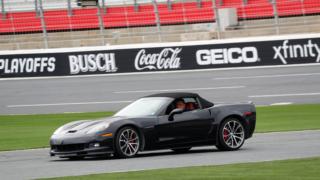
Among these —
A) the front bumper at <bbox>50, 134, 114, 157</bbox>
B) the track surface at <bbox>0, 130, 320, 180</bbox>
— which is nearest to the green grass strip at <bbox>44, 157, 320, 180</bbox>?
the track surface at <bbox>0, 130, 320, 180</bbox>

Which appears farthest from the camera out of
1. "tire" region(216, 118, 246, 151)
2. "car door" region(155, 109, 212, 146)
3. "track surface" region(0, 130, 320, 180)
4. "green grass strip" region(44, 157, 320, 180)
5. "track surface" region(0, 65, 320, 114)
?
"track surface" region(0, 65, 320, 114)

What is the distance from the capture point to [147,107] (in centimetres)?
1441

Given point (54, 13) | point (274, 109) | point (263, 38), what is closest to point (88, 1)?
point (54, 13)

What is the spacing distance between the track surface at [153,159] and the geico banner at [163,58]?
15.4 m

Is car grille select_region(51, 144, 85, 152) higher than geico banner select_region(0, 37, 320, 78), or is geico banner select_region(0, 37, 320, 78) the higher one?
geico banner select_region(0, 37, 320, 78)

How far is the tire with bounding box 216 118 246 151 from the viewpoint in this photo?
14.6 m

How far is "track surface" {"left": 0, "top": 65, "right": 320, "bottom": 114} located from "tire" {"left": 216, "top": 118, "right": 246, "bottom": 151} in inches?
416

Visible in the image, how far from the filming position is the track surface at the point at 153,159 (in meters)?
11.7

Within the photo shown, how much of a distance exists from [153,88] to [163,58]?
3797 mm

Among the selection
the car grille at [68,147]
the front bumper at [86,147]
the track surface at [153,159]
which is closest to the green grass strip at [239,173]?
the track surface at [153,159]

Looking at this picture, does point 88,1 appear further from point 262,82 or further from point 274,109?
point 274,109

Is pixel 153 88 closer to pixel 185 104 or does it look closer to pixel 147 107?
pixel 185 104

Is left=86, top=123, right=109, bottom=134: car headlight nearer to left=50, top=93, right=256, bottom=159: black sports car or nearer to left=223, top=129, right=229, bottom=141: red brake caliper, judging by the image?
left=50, top=93, right=256, bottom=159: black sports car

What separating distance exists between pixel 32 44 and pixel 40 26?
1.00m
